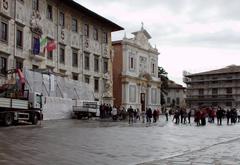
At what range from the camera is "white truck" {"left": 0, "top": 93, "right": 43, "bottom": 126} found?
26797mm

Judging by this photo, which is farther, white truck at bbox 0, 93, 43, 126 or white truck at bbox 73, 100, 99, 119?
white truck at bbox 73, 100, 99, 119

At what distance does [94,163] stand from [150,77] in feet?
202

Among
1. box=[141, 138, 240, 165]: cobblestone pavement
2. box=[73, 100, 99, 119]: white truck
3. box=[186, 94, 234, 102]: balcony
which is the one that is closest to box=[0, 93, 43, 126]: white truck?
box=[73, 100, 99, 119]: white truck

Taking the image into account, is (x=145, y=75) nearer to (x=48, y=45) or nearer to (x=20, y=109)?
(x=48, y=45)

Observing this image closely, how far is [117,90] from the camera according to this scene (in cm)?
6725

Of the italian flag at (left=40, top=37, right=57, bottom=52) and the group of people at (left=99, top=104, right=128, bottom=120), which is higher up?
the italian flag at (left=40, top=37, right=57, bottom=52)

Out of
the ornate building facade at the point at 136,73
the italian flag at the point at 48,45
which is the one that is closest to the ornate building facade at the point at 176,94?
the ornate building facade at the point at 136,73

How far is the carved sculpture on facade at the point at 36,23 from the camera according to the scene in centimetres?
4056

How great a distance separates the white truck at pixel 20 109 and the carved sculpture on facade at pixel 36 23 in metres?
11.1

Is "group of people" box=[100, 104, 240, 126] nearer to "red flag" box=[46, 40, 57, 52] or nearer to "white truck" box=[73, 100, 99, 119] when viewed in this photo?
"white truck" box=[73, 100, 99, 119]

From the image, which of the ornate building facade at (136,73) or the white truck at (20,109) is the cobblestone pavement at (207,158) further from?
the ornate building facade at (136,73)

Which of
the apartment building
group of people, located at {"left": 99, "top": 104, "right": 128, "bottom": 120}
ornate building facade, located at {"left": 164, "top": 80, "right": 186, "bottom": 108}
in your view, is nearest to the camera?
group of people, located at {"left": 99, "top": 104, "right": 128, "bottom": 120}

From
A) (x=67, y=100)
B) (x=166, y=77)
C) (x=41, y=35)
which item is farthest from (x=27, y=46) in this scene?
(x=166, y=77)

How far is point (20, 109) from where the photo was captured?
2869 centimetres
